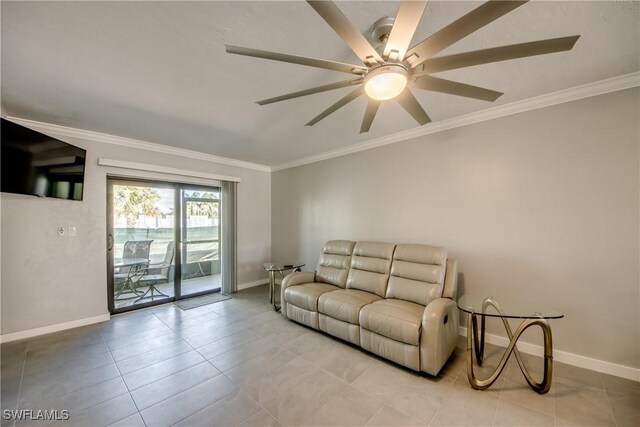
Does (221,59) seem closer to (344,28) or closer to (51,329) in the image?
(344,28)

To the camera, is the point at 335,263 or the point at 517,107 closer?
the point at 517,107

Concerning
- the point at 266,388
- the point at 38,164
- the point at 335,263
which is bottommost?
the point at 266,388

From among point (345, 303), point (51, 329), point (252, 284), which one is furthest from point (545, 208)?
point (51, 329)

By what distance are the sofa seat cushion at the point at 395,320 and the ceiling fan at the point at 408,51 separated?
6.05 ft

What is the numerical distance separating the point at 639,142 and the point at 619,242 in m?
0.85

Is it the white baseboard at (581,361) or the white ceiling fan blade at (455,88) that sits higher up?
the white ceiling fan blade at (455,88)

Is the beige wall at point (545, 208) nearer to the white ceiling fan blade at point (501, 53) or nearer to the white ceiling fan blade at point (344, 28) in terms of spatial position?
the white ceiling fan blade at point (501, 53)

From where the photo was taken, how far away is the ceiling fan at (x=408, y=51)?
3.34 feet

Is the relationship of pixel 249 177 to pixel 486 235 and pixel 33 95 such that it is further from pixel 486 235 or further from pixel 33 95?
pixel 486 235

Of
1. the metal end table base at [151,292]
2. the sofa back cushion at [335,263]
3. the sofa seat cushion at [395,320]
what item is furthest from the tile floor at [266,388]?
the metal end table base at [151,292]

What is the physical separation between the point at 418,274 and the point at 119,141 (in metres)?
4.34

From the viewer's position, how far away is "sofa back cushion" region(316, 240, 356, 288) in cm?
346

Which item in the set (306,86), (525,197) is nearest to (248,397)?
(306,86)

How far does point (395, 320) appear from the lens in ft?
7.53
